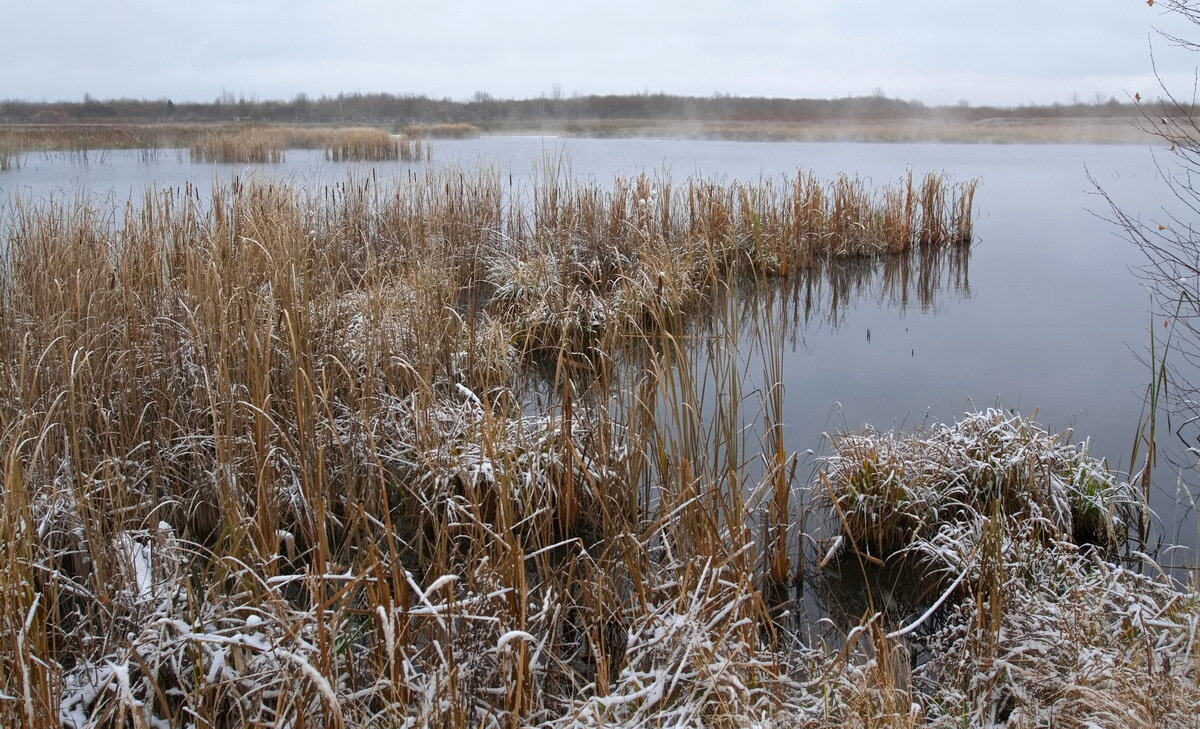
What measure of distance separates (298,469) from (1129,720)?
2.34 m

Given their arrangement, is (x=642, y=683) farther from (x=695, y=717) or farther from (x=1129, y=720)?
(x=1129, y=720)

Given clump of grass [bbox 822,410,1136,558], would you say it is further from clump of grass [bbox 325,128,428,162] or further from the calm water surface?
clump of grass [bbox 325,128,428,162]

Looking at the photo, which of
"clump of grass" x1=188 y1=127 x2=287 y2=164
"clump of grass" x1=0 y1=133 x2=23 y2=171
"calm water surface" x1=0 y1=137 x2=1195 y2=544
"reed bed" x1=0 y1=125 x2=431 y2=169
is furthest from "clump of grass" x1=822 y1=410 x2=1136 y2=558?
"clump of grass" x1=0 y1=133 x2=23 y2=171

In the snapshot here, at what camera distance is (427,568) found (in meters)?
2.02

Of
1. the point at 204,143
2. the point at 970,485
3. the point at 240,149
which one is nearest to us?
the point at 970,485

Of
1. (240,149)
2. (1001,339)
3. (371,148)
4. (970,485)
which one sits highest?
(371,148)

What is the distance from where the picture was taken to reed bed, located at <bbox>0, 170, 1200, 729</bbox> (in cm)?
156

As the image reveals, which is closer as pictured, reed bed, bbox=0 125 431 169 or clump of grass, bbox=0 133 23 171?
clump of grass, bbox=0 133 23 171

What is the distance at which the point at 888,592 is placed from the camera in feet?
8.59

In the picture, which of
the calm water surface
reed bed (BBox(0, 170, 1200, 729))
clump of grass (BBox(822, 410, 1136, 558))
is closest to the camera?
reed bed (BBox(0, 170, 1200, 729))

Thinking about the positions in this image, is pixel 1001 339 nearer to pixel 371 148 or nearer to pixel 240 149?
pixel 240 149

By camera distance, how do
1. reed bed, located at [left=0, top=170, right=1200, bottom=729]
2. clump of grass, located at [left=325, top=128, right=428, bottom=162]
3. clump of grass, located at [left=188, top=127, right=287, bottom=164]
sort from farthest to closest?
clump of grass, located at [left=325, top=128, right=428, bottom=162]
clump of grass, located at [left=188, top=127, right=287, bottom=164]
reed bed, located at [left=0, top=170, right=1200, bottom=729]

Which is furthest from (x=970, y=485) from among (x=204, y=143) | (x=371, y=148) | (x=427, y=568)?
(x=204, y=143)

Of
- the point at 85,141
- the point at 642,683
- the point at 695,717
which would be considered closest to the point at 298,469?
the point at 642,683
